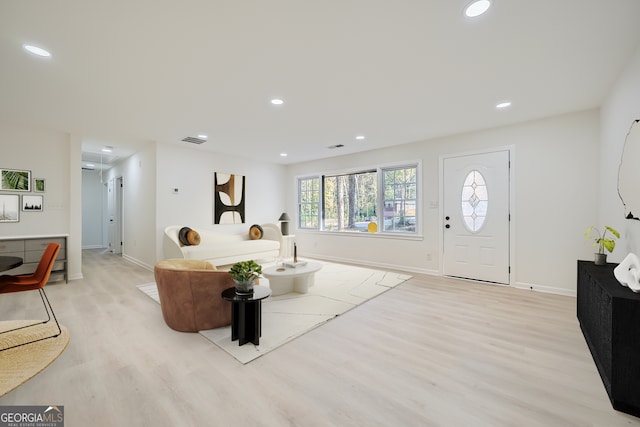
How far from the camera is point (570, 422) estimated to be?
1572mm

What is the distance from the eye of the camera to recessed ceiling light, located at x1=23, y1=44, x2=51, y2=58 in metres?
2.27

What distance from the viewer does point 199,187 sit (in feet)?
19.4

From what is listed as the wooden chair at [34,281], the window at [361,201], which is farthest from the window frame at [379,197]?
the wooden chair at [34,281]

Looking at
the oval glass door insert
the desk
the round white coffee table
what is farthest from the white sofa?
the oval glass door insert

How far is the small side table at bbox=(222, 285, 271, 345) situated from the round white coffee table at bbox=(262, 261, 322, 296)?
116cm

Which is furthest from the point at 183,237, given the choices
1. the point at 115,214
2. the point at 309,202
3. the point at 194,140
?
the point at 115,214

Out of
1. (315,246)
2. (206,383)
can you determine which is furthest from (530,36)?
(315,246)

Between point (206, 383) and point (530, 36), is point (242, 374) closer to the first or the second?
point (206, 383)

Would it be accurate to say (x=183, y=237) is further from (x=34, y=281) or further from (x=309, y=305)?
(x=309, y=305)

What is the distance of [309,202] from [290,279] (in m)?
3.68

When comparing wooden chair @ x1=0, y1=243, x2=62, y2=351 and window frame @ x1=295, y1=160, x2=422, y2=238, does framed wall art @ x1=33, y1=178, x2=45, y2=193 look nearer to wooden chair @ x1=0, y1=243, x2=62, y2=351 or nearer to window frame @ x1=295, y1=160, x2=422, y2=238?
wooden chair @ x1=0, y1=243, x2=62, y2=351

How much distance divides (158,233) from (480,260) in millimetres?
5816

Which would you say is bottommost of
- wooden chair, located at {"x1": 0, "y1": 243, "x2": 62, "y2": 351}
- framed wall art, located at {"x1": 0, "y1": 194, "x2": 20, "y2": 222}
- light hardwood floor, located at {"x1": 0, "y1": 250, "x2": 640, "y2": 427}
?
light hardwood floor, located at {"x1": 0, "y1": 250, "x2": 640, "y2": 427}

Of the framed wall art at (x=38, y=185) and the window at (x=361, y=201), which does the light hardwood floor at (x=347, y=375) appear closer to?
the framed wall art at (x=38, y=185)
